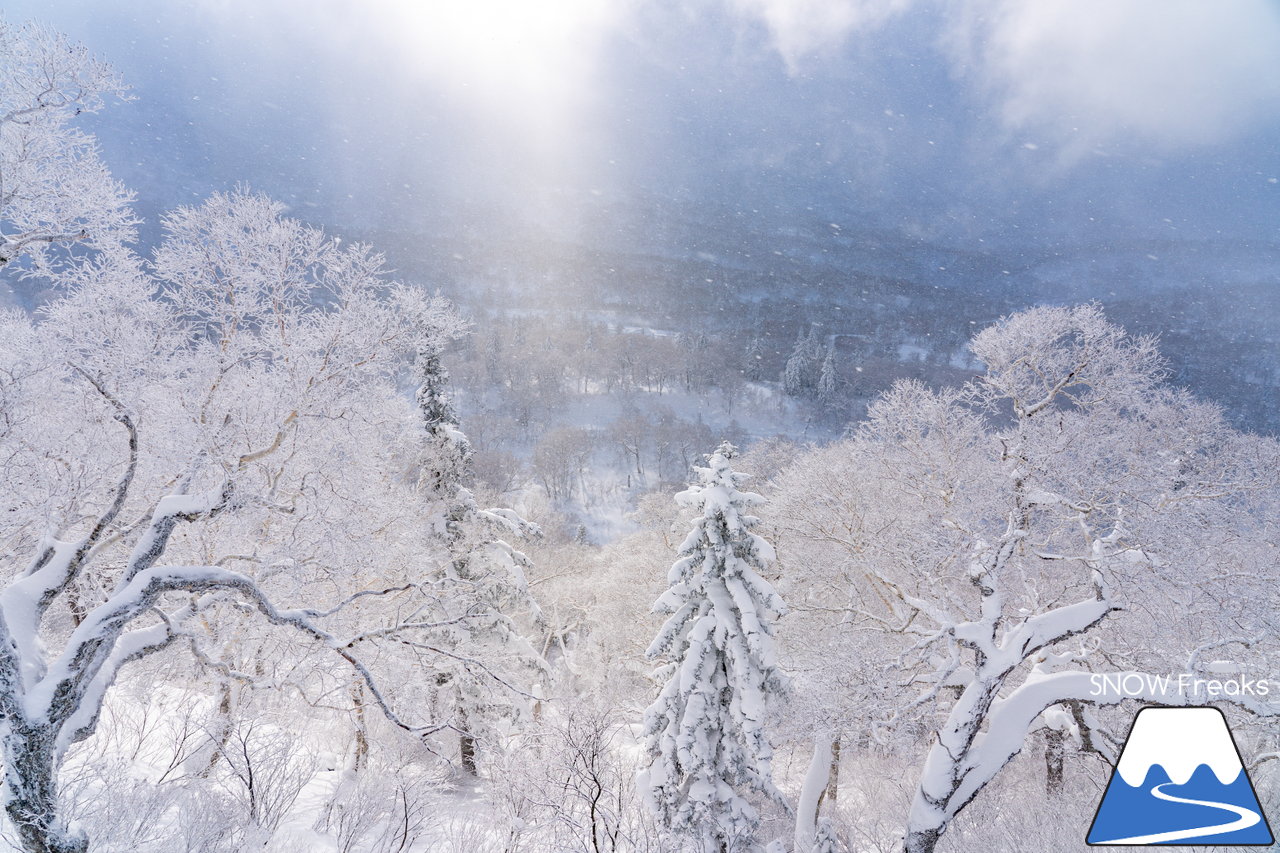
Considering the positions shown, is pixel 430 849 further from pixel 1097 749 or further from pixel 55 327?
pixel 1097 749

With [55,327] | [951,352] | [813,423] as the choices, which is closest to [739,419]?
[813,423]

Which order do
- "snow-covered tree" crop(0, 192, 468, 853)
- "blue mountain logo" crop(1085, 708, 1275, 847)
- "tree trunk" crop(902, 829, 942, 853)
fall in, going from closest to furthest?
"snow-covered tree" crop(0, 192, 468, 853)
"blue mountain logo" crop(1085, 708, 1275, 847)
"tree trunk" crop(902, 829, 942, 853)

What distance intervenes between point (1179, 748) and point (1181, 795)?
85cm

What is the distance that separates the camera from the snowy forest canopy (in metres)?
6.33

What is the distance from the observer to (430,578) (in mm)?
11656

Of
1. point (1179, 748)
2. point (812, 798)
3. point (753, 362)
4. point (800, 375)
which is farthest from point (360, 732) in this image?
point (753, 362)

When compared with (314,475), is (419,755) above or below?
below

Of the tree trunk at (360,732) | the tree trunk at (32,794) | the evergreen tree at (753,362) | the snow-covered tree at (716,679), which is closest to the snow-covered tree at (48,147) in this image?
the tree trunk at (32,794)

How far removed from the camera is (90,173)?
6.38 meters

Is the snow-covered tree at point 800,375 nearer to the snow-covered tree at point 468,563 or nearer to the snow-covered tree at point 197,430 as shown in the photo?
the snow-covered tree at point 468,563

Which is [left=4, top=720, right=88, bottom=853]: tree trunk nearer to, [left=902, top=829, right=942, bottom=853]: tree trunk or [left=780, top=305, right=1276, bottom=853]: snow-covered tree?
[left=780, top=305, right=1276, bottom=853]: snow-covered tree

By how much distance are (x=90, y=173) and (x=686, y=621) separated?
35.5 feet

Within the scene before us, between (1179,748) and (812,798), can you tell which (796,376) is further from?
(1179,748)

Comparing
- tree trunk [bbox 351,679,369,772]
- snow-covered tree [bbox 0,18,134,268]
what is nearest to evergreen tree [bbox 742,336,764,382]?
tree trunk [bbox 351,679,369,772]
